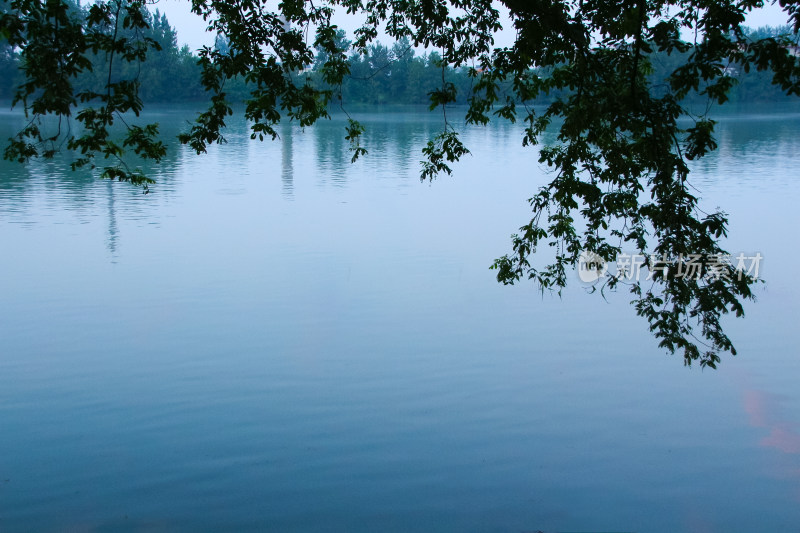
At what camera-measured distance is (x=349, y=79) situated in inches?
4222

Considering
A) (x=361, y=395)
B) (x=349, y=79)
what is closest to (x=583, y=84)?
(x=361, y=395)

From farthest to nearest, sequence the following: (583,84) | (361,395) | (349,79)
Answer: (349,79), (361,395), (583,84)

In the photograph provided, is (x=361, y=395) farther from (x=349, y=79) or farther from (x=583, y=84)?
(x=349, y=79)

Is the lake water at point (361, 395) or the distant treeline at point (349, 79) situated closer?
the lake water at point (361, 395)

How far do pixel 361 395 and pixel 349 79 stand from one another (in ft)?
330

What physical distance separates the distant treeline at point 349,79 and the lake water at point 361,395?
77604 mm

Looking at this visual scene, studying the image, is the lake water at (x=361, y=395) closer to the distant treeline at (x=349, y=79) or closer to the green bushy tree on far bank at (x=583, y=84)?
the green bushy tree on far bank at (x=583, y=84)

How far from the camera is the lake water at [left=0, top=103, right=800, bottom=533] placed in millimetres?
7391

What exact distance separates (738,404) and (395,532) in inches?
192

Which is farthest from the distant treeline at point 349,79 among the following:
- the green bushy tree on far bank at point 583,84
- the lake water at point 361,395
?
the green bushy tree on far bank at point 583,84

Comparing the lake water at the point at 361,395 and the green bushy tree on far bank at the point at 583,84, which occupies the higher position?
the green bushy tree on far bank at the point at 583,84

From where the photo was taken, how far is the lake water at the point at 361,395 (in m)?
7.39

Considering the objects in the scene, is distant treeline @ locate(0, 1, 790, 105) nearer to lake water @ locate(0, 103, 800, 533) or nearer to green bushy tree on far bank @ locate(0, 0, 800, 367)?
lake water @ locate(0, 103, 800, 533)

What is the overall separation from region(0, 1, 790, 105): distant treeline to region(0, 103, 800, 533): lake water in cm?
7760
